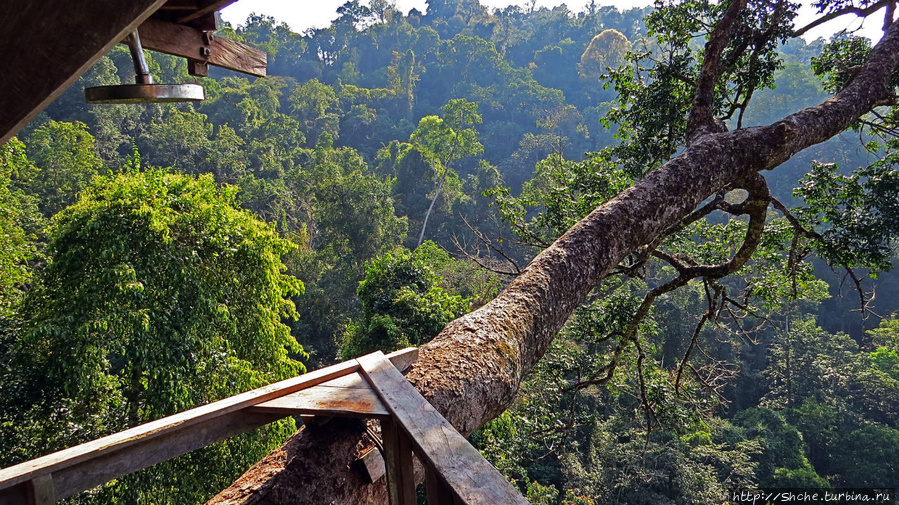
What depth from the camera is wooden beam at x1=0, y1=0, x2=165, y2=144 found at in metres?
0.67

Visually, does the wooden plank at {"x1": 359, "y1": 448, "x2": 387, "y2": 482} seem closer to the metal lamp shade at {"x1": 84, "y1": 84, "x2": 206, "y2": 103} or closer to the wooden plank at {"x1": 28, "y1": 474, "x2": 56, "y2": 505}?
the wooden plank at {"x1": 28, "y1": 474, "x2": 56, "y2": 505}

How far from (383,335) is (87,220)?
4.71 meters

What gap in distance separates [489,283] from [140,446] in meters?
11.6

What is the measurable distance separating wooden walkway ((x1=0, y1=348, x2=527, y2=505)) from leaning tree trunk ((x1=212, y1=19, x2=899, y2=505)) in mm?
110

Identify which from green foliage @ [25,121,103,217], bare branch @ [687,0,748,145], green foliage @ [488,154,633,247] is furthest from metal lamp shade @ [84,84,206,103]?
green foliage @ [25,121,103,217]

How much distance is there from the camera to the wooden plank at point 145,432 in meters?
1.15

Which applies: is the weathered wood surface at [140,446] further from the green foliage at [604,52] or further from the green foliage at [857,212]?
the green foliage at [604,52]

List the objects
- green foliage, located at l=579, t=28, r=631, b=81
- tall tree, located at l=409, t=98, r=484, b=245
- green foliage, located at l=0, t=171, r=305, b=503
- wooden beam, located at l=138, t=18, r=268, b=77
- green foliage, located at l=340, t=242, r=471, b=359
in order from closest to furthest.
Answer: wooden beam, located at l=138, t=18, r=268, b=77
green foliage, located at l=0, t=171, r=305, b=503
green foliage, located at l=340, t=242, r=471, b=359
tall tree, located at l=409, t=98, r=484, b=245
green foliage, located at l=579, t=28, r=631, b=81

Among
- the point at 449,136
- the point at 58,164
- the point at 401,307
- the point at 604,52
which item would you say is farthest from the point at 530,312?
the point at 604,52

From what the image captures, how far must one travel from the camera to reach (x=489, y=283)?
12.7 meters

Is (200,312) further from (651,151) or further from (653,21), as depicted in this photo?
(653,21)

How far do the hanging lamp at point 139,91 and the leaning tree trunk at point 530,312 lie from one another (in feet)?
3.62

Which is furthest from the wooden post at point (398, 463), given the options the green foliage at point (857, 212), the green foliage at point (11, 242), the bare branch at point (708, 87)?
the green foliage at point (11, 242)

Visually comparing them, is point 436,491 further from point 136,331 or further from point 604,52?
point 604,52
